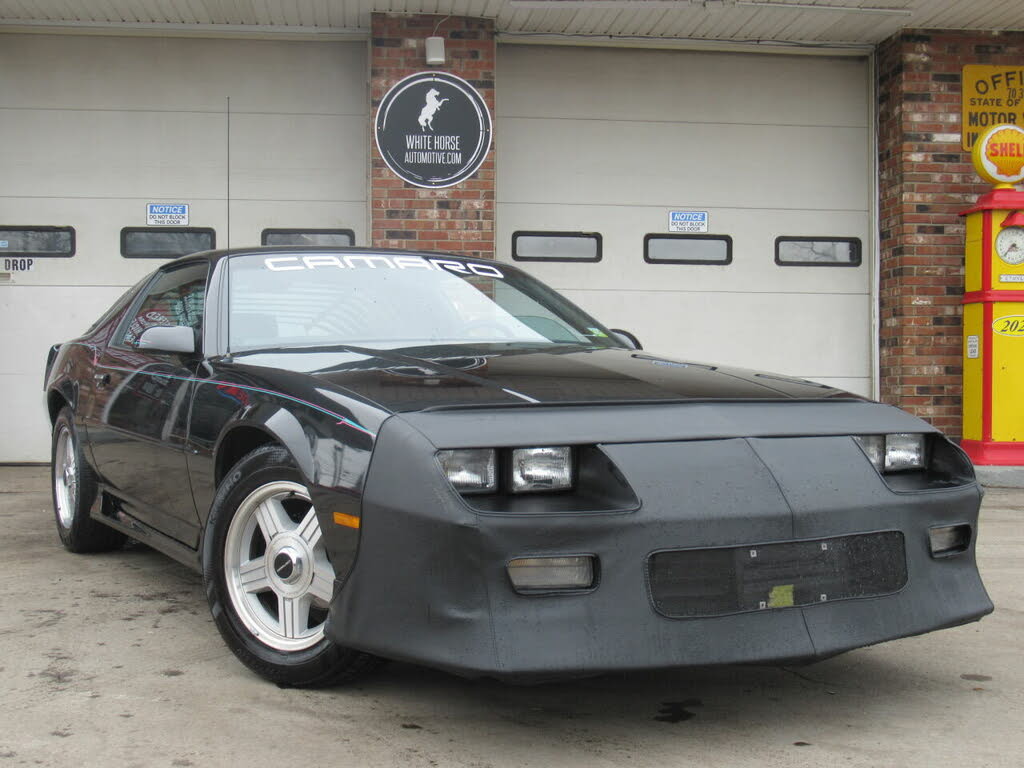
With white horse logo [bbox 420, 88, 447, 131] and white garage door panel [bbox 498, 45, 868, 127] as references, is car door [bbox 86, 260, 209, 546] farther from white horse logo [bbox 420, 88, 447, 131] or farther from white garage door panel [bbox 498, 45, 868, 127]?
white garage door panel [bbox 498, 45, 868, 127]

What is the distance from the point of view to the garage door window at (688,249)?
344 inches

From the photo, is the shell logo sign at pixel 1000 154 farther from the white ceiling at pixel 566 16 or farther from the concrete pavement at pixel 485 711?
the concrete pavement at pixel 485 711

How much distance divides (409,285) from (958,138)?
6544mm

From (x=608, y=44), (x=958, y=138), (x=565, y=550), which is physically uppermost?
(x=608, y=44)

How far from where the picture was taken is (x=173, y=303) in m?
4.04

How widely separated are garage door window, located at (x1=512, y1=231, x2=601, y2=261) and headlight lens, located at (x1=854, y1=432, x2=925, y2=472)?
5979mm

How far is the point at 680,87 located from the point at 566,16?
1204 mm

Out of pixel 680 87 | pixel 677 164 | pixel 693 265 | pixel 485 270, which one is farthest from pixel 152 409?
pixel 680 87

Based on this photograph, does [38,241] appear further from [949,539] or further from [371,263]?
[949,539]

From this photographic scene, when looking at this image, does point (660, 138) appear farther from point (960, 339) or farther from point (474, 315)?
point (474, 315)

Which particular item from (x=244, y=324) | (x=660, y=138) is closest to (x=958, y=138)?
(x=660, y=138)

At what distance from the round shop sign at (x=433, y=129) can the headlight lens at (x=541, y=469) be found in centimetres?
603

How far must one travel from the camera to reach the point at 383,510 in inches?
91.7

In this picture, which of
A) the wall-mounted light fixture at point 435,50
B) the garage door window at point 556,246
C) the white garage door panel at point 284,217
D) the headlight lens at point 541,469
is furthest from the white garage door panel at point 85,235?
the headlight lens at point 541,469
